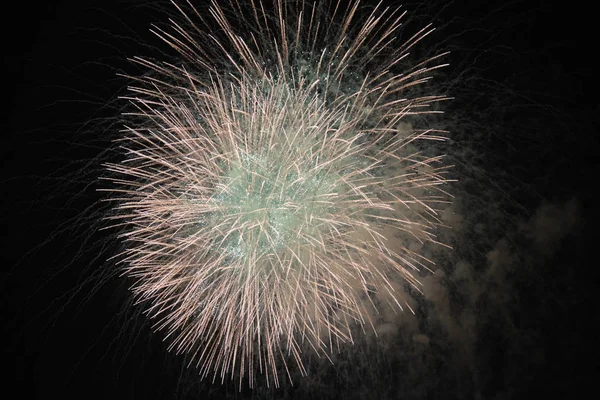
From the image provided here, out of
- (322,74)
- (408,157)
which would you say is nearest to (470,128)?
(408,157)

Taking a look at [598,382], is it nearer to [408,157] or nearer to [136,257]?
[408,157]

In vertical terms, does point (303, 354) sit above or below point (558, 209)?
below

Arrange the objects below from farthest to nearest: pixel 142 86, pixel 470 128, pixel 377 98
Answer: pixel 470 128, pixel 142 86, pixel 377 98

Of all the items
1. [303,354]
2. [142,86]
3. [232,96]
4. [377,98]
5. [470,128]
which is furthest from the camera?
[303,354]

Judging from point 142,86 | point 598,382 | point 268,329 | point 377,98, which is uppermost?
point 142,86

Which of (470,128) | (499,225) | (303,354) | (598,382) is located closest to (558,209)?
(499,225)

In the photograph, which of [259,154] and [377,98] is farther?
[377,98]
